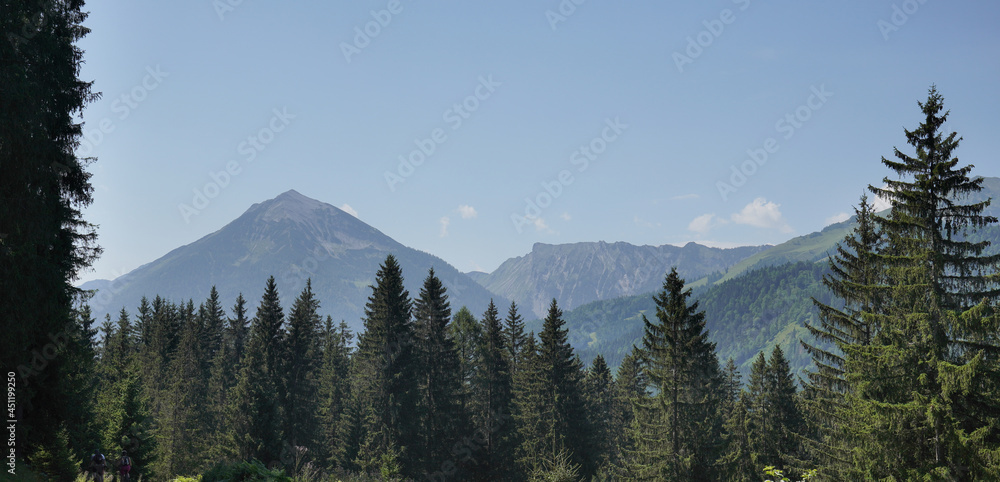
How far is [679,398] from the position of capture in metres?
30.1

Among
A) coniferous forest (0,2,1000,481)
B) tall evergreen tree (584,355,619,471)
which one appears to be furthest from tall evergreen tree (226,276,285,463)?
tall evergreen tree (584,355,619,471)

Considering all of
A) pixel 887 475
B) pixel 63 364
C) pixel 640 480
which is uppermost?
pixel 63 364

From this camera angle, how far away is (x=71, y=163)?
16453 millimetres

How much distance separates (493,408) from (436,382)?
277 inches

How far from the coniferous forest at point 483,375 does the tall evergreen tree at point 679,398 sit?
4.3 inches

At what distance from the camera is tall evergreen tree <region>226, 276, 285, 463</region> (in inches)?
1508

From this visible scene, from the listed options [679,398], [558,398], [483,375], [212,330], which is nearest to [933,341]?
[679,398]

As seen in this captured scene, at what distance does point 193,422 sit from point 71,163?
46303 mm

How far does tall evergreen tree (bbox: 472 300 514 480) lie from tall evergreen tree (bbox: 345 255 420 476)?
7.06 meters

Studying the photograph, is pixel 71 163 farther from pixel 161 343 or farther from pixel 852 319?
pixel 161 343

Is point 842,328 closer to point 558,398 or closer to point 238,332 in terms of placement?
point 558,398

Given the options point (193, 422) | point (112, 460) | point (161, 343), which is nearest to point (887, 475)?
point (112, 460)

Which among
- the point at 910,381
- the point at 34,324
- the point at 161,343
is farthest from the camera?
the point at 161,343

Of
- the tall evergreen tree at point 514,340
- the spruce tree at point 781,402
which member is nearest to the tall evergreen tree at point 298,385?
the tall evergreen tree at point 514,340
